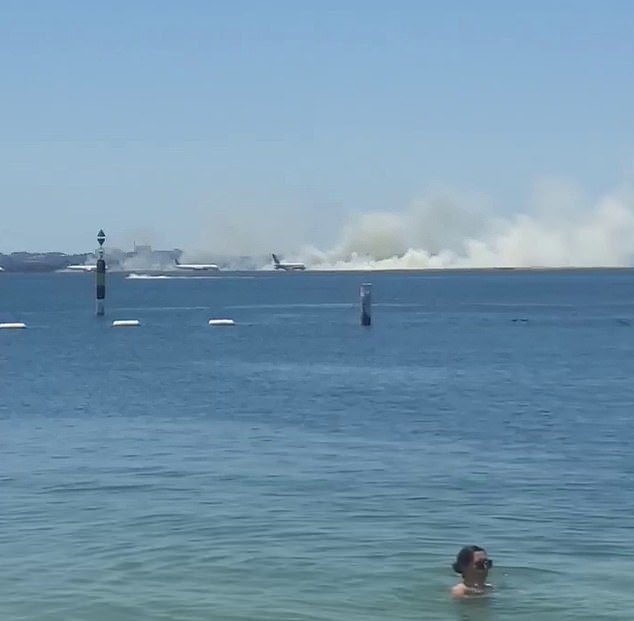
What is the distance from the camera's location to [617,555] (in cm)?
2391

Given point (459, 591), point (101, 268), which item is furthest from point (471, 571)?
point (101, 268)

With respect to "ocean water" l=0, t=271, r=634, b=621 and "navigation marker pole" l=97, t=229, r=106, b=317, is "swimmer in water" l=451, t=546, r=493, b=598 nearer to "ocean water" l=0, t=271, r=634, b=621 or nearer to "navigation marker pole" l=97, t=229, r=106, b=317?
"ocean water" l=0, t=271, r=634, b=621

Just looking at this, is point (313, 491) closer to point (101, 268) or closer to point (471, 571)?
point (471, 571)

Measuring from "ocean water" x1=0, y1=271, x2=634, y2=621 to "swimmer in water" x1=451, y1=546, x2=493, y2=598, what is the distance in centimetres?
24

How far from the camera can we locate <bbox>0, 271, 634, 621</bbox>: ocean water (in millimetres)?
21828

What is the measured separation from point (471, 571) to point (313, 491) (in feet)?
Result: 29.4

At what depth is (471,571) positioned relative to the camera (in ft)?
69.2

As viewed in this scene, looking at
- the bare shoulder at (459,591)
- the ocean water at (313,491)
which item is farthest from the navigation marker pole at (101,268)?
the bare shoulder at (459,591)

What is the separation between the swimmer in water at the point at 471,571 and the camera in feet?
69.1

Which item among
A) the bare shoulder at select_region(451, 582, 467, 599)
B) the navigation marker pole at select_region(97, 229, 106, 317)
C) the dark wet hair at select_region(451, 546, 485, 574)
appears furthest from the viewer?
the navigation marker pole at select_region(97, 229, 106, 317)

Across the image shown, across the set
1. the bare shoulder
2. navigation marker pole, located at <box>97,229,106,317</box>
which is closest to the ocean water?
the bare shoulder

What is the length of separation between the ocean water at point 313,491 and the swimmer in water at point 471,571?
24 centimetres

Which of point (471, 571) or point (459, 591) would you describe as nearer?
point (471, 571)

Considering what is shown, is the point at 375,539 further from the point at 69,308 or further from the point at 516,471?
the point at 69,308
